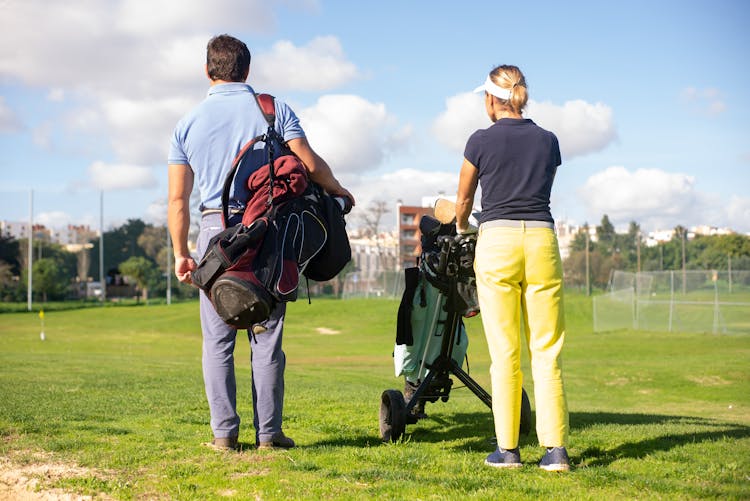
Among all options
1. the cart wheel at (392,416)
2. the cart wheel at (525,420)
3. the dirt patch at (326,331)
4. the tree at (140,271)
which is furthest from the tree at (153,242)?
the cart wheel at (525,420)

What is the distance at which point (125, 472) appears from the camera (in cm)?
453

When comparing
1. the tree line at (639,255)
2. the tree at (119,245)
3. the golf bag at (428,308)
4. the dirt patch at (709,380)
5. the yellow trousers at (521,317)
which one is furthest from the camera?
the tree at (119,245)

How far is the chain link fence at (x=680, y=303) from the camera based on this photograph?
32.5m

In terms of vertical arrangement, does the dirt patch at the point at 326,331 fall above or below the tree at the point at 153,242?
below

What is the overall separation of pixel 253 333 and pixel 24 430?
2.13 meters

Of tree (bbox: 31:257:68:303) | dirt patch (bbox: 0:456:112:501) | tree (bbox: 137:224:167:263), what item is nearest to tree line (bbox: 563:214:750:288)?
tree (bbox: 31:257:68:303)

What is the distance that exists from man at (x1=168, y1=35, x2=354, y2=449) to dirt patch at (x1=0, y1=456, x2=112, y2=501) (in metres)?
0.90

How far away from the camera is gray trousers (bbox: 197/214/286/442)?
16.4 feet

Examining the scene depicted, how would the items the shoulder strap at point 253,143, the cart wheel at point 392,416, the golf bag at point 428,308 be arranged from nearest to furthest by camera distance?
the shoulder strap at point 253,143 → the cart wheel at point 392,416 → the golf bag at point 428,308

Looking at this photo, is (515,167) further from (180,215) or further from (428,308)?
(180,215)

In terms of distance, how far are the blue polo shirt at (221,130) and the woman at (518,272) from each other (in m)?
1.17

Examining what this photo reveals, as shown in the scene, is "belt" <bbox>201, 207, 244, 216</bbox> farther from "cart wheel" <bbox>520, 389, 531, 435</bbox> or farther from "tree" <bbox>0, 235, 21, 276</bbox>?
"tree" <bbox>0, 235, 21, 276</bbox>

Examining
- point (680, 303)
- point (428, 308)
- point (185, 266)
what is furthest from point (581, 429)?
point (680, 303)

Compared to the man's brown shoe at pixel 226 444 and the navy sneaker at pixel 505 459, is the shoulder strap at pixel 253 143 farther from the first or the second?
the navy sneaker at pixel 505 459
